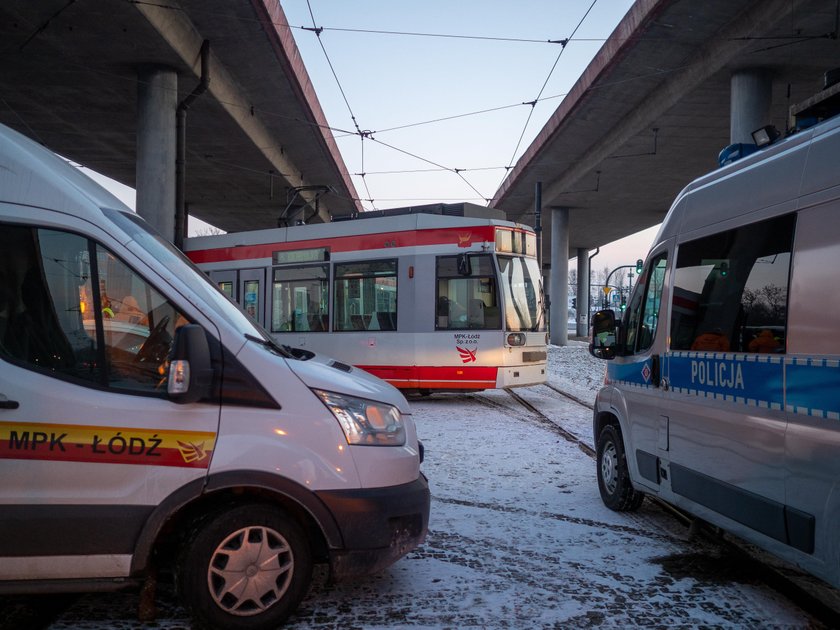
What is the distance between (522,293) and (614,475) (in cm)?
716

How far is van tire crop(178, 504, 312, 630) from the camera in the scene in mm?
3262

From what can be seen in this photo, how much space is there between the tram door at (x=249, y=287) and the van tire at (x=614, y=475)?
31.5 feet

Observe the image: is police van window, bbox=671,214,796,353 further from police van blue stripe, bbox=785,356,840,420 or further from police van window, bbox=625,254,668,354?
police van window, bbox=625,254,668,354

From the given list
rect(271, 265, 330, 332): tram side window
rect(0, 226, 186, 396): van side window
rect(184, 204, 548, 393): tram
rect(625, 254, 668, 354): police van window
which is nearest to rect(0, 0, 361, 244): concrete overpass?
rect(271, 265, 330, 332): tram side window

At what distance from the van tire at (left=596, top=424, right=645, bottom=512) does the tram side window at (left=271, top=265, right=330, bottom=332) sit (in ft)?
26.9

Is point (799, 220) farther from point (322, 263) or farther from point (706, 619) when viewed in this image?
point (322, 263)

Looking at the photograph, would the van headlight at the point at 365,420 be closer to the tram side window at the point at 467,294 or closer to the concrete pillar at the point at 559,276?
the tram side window at the point at 467,294

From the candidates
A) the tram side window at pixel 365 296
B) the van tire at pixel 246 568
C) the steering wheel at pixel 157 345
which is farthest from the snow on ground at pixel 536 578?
the tram side window at pixel 365 296

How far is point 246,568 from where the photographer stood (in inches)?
131

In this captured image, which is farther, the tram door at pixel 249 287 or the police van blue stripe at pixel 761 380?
the tram door at pixel 249 287

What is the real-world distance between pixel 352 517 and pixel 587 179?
2741 cm

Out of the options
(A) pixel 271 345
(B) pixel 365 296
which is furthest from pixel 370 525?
(B) pixel 365 296

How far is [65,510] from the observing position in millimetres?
3186

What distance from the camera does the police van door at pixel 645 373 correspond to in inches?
194
